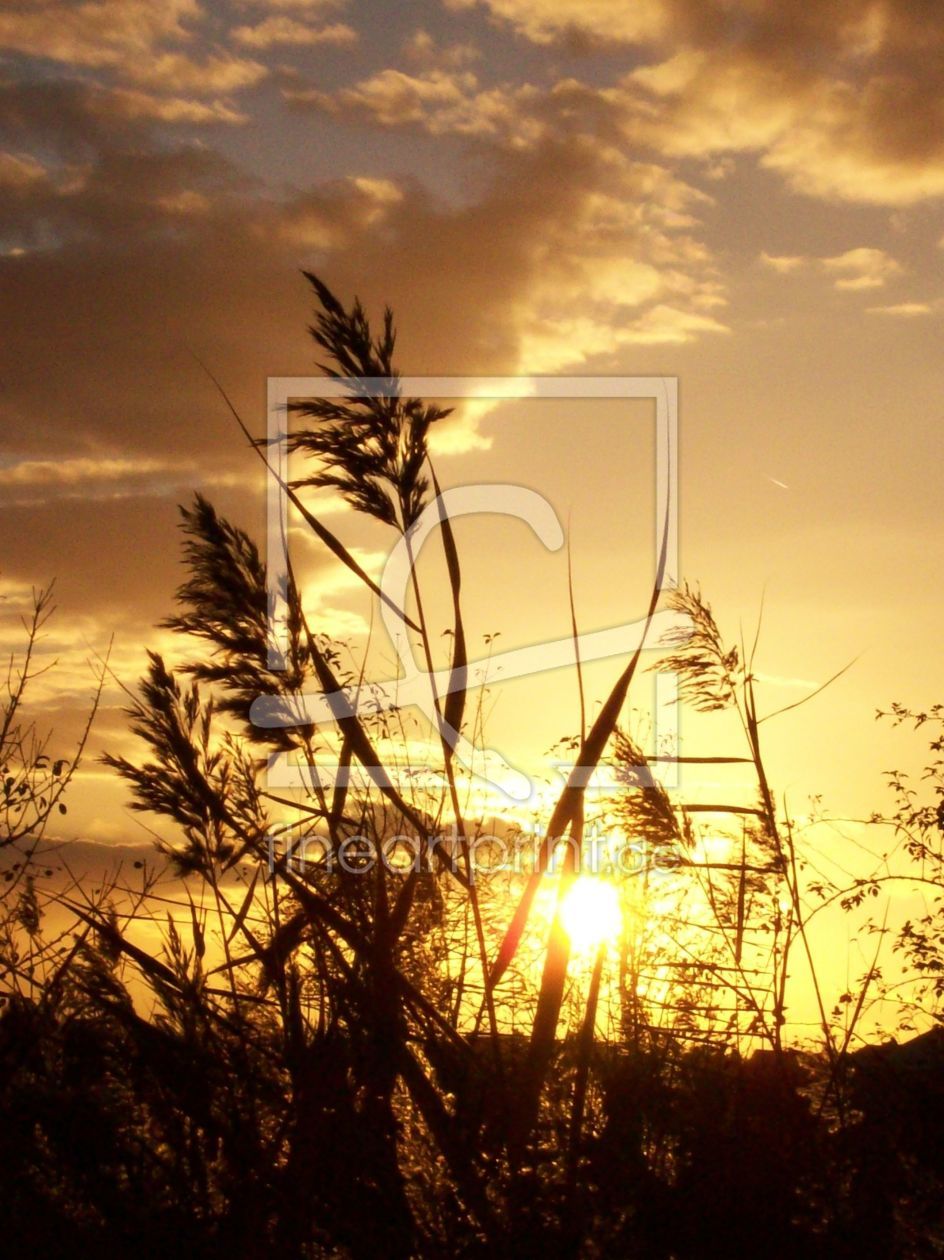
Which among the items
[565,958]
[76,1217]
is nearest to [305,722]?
[565,958]

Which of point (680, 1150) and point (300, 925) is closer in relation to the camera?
point (300, 925)

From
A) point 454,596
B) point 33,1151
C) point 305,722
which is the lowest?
point 33,1151

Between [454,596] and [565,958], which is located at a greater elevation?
[454,596]

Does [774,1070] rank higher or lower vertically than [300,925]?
lower

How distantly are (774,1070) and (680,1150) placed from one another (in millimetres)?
464

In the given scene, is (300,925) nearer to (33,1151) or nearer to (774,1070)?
(33,1151)

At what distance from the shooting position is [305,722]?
3502mm

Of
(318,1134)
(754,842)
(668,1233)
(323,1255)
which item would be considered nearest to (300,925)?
(318,1134)

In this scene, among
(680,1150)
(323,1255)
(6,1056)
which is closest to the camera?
(323,1255)

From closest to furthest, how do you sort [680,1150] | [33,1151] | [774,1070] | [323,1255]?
[323,1255] < [33,1151] < [680,1150] < [774,1070]

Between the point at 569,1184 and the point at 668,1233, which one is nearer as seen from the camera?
the point at 569,1184

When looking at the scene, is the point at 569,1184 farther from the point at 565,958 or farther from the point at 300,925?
the point at 300,925

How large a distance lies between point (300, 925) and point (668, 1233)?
1195 millimetres

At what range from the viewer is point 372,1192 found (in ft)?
8.75
